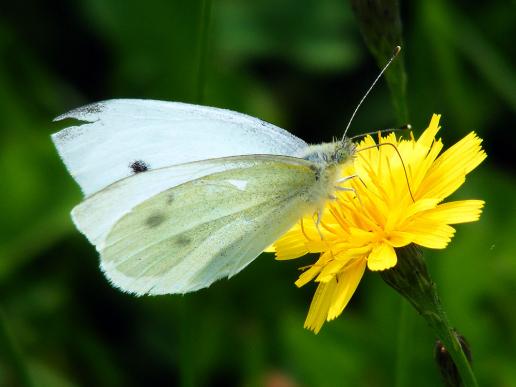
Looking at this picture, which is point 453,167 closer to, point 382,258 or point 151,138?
point 382,258

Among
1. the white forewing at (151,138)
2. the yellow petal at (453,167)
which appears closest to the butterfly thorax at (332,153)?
the white forewing at (151,138)

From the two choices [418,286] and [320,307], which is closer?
[418,286]

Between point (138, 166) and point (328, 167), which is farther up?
point (328, 167)

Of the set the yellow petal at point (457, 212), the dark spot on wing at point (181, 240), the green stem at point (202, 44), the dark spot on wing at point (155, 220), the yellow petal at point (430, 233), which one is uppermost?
the green stem at point (202, 44)

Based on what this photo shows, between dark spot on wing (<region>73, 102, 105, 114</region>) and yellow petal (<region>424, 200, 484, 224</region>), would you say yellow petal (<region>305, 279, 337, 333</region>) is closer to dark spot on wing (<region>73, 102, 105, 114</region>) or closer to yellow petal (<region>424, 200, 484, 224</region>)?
yellow petal (<region>424, 200, 484, 224</region>)

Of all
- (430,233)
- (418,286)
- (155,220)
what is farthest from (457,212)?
(155,220)

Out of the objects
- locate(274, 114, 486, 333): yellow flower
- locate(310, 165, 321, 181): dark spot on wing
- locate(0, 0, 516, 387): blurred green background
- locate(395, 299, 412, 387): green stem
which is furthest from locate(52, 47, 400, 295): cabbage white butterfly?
locate(395, 299, 412, 387): green stem

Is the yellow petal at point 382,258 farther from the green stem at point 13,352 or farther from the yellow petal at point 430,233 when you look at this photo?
the green stem at point 13,352
